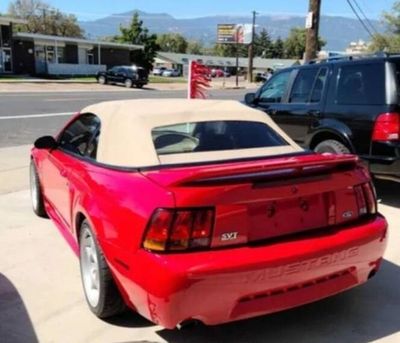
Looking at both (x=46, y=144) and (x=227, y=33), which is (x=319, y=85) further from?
(x=227, y=33)

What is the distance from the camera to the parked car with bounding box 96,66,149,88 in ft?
147

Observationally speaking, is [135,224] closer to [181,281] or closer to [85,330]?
[181,281]

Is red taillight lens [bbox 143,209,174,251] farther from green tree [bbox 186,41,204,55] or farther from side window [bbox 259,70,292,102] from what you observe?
green tree [bbox 186,41,204,55]

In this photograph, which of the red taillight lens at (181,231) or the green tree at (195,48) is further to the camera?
the green tree at (195,48)

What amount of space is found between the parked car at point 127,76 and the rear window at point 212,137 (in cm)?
4093

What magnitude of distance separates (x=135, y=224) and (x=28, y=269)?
1937 millimetres

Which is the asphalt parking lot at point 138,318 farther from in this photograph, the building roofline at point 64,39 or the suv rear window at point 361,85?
the building roofline at point 64,39

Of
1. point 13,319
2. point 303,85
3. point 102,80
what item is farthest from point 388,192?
point 102,80

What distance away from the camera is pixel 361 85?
6.79m

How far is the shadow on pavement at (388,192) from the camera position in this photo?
7.18 metres

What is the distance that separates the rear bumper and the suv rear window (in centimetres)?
342

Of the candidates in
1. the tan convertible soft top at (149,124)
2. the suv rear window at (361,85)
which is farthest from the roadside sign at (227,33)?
the tan convertible soft top at (149,124)

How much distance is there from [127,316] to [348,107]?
13.9 ft

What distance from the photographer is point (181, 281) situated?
9.78 feet
